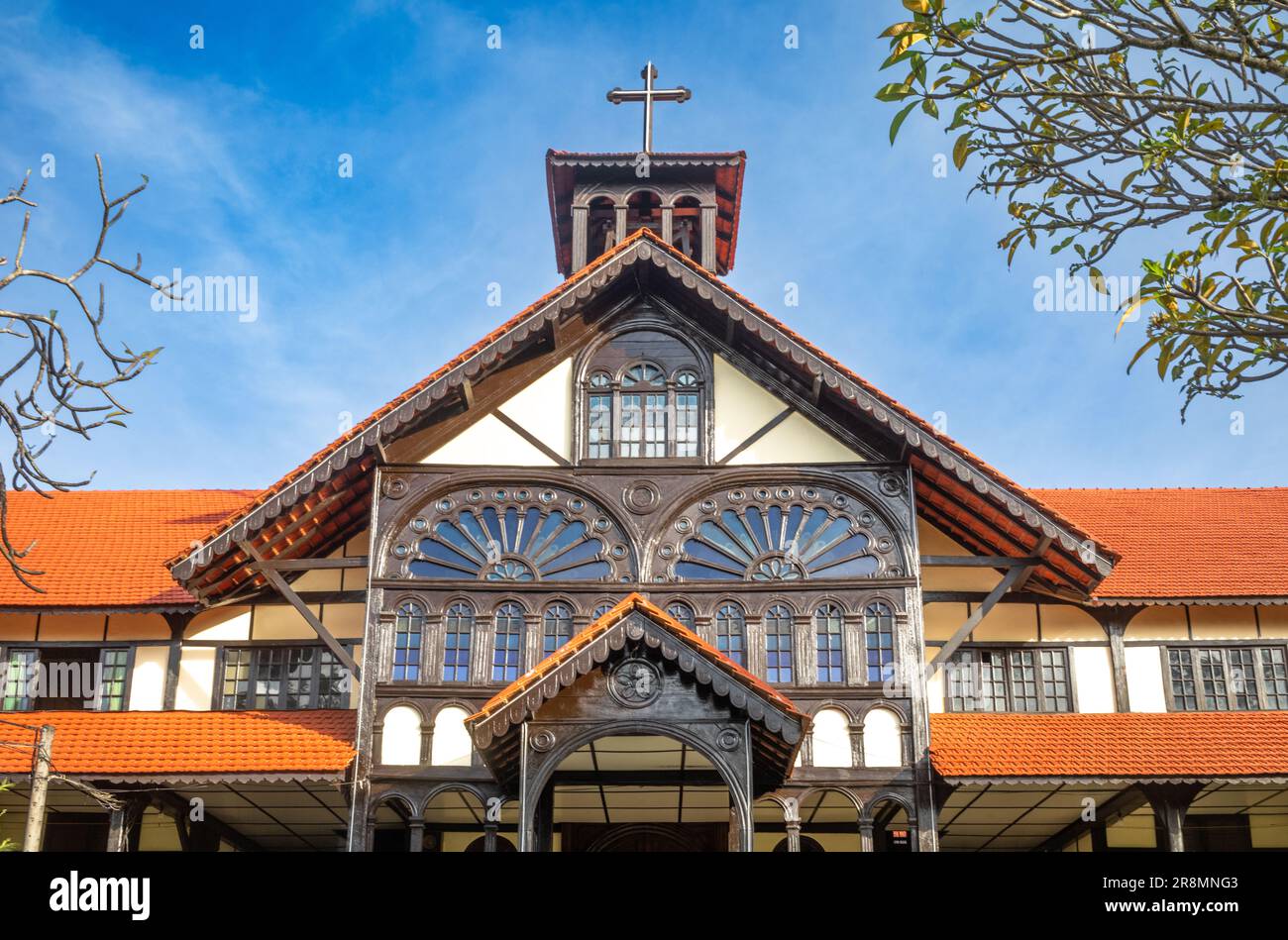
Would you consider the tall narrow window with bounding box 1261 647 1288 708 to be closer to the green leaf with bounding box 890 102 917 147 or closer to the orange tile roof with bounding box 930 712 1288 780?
the orange tile roof with bounding box 930 712 1288 780

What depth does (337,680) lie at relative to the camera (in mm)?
23438

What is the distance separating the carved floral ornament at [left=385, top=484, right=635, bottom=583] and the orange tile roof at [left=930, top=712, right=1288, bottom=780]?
5.78 meters

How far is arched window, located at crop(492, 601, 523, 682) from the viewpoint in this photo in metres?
22.0

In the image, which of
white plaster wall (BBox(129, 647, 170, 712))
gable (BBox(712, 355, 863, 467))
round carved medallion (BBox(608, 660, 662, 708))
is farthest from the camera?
white plaster wall (BBox(129, 647, 170, 712))

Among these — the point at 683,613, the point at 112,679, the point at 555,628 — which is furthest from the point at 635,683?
the point at 112,679

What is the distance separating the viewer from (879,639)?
22.0 metres

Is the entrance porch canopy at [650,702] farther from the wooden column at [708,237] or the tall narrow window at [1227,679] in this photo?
the wooden column at [708,237]

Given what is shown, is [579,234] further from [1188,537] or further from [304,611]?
[1188,537]

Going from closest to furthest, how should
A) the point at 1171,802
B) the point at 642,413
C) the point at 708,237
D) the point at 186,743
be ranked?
the point at 1171,802 → the point at 186,743 → the point at 642,413 → the point at 708,237

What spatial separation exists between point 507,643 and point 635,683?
3569mm

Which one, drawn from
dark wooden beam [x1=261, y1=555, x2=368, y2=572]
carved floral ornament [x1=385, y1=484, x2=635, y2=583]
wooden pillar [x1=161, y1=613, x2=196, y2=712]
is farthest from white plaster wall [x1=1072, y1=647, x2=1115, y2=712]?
wooden pillar [x1=161, y1=613, x2=196, y2=712]

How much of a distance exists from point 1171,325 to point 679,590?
1339 centimetres

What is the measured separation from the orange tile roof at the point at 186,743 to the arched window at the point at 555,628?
130 inches
